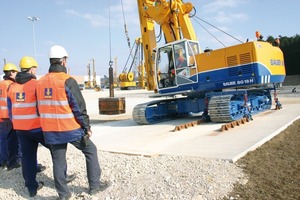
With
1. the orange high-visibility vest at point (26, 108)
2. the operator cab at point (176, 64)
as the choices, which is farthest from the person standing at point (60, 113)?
the operator cab at point (176, 64)

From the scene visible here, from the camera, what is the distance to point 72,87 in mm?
4242

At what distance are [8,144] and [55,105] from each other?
255 cm

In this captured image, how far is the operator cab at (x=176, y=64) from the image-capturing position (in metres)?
10.8

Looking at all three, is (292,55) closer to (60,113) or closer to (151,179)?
(151,179)

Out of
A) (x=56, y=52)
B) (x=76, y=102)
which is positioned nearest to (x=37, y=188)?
(x=76, y=102)

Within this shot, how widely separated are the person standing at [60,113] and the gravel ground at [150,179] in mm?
684

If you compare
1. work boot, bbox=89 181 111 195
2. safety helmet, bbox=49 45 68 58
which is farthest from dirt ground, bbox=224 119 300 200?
safety helmet, bbox=49 45 68 58

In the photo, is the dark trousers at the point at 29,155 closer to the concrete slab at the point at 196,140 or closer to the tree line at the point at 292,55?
the concrete slab at the point at 196,140

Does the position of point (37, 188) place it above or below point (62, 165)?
below

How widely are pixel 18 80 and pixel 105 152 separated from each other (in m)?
2.60

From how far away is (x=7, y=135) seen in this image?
242 inches

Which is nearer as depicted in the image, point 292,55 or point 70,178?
point 70,178

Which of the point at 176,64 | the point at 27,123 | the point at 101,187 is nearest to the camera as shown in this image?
the point at 101,187

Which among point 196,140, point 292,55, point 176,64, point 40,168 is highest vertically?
point 292,55
